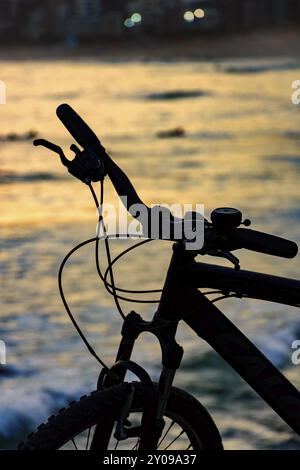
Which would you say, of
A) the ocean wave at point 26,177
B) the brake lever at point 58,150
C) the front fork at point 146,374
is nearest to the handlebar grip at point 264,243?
the front fork at point 146,374

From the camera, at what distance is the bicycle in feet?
12.1

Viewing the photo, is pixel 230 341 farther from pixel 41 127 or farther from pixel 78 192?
pixel 41 127

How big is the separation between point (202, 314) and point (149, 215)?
425 mm

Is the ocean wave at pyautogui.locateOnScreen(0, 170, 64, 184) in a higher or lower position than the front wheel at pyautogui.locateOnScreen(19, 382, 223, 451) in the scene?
higher

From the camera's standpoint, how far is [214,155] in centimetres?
2845

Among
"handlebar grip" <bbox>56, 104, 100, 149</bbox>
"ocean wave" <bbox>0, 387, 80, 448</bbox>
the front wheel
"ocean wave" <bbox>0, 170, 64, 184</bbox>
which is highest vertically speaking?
"ocean wave" <bbox>0, 170, 64, 184</bbox>

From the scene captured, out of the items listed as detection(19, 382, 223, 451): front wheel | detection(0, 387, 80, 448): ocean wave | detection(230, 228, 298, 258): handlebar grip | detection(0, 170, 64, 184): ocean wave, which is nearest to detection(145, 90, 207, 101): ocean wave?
detection(0, 170, 64, 184): ocean wave

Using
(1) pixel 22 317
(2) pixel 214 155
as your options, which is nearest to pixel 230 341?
(1) pixel 22 317

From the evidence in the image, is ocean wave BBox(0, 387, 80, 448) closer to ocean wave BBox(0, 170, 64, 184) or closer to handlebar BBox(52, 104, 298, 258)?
handlebar BBox(52, 104, 298, 258)

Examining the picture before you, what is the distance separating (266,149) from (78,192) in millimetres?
13313

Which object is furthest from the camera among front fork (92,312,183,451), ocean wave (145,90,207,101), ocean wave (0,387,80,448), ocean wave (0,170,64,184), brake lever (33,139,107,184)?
ocean wave (145,90,207,101)

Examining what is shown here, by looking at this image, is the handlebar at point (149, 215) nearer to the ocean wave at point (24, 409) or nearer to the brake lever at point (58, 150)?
the brake lever at point (58, 150)

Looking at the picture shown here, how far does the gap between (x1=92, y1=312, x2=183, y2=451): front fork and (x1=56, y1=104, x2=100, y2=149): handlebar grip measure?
61 centimetres

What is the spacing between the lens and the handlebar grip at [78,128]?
12.1ft
